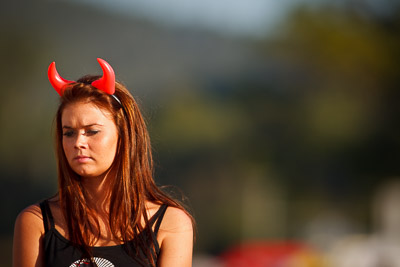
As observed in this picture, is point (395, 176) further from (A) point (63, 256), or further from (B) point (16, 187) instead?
(A) point (63, 256)

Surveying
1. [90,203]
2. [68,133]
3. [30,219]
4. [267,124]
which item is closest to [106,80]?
[68,133]

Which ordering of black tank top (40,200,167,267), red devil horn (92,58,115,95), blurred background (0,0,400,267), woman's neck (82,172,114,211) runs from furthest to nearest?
blurred background (0,0,400,267) → woman's neck (82,172,114,211) → red devil horn (92,58,115,95) → black tank top (40,200,167,267)

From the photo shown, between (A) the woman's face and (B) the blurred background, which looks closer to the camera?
(A) the woman's face

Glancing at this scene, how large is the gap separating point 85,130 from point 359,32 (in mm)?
37735

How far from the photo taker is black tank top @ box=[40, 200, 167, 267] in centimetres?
317

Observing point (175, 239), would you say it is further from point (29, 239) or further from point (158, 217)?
point (29, 239)

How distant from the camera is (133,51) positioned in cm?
5544

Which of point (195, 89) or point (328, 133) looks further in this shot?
point (195, 89)

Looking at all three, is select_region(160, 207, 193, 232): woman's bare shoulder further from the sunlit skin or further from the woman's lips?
the woman's lips

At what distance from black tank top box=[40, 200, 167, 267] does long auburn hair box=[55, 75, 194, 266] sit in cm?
4

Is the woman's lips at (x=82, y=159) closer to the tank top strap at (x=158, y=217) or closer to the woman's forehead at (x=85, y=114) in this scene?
the woman's forehead at (x=85, y=114)

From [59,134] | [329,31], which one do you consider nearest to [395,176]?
[329,31]

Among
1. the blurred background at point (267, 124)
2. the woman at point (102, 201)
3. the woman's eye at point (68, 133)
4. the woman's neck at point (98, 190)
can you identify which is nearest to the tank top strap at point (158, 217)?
the woman at point (102, 201)

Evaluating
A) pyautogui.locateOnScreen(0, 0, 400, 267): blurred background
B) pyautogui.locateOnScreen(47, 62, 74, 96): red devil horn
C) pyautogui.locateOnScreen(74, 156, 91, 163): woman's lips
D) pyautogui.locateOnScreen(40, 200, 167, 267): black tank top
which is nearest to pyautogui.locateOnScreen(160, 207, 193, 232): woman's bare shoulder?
pyautogui.locateOnScreen(40, 200, 167, 267): black tank top
